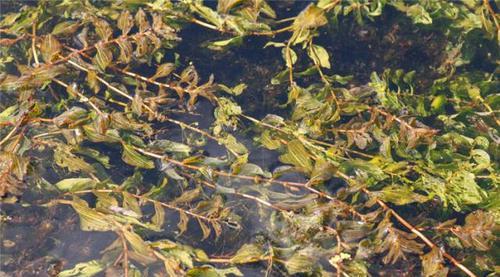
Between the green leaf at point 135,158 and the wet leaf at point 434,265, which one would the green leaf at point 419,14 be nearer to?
the wet leaf at point 434,265

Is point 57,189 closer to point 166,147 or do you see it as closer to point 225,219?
point 166,147

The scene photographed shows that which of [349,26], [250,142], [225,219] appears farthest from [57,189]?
[349,26]

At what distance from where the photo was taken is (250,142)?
327 cm

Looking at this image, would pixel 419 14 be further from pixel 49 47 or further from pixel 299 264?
pixel 49 47

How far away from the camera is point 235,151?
2977 millimetres

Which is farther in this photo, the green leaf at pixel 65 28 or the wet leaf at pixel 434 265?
the green leaf at pixel 65 28

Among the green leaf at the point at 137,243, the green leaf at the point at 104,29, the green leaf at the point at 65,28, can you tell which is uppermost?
the green leaf at the point at 104,29

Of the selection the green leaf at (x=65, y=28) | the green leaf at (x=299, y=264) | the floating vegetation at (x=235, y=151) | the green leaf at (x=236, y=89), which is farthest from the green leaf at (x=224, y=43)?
the green leaf at (x=299, y=264)

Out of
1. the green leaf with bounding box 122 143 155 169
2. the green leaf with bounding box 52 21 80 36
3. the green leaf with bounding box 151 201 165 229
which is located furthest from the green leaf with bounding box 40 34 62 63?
the green leaf with bounding box 151 201 165 229

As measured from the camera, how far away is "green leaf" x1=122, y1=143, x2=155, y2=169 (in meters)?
2.86

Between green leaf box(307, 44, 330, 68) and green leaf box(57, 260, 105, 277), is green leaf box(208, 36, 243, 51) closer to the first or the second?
green leaf box(307, 44, 330, 68)

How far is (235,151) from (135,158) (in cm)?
54

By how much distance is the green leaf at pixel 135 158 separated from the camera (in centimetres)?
286

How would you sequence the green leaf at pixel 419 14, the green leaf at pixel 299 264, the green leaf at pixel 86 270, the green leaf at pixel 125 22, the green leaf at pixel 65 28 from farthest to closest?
the green leaf at pixel 419 14 < the green leaf at pixel 65 28 < the green leaf at pixel 125 22 < the green leaf at pixel 86 270 < the green leaf at pixel 299 264
